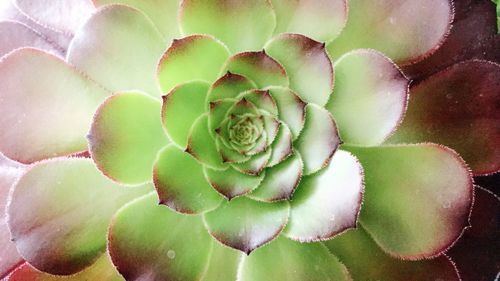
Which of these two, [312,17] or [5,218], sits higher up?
[312,17]

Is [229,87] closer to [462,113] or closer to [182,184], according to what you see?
[182,184]

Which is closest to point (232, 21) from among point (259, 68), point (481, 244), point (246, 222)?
point (259, 68)

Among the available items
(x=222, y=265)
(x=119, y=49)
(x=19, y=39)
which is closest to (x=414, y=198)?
(x=222, y=265)

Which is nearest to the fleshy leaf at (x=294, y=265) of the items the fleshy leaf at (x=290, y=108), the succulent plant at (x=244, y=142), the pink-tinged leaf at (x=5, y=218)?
the succulent plant at (x=244, y=142)

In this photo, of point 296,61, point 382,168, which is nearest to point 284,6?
point 296,61
